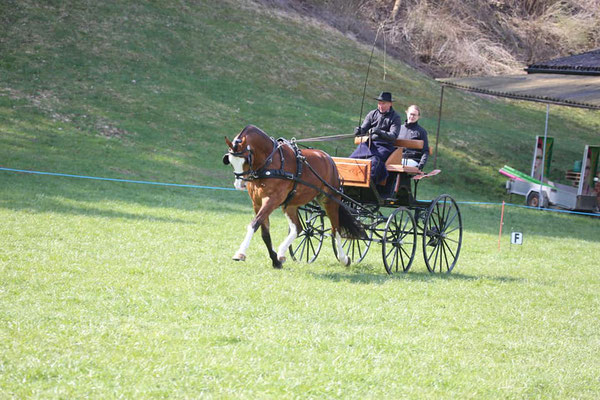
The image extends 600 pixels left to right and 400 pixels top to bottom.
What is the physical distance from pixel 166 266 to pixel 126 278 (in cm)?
107

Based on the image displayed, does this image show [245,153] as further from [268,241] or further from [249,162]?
[268,241]

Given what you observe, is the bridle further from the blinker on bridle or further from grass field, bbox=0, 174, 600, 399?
grass field, bbox=0, 174, 600, 399

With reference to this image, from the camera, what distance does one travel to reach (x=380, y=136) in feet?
33.0

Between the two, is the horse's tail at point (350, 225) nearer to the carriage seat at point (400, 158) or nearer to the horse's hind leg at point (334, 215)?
the horse's hind leg at point (334, 215)

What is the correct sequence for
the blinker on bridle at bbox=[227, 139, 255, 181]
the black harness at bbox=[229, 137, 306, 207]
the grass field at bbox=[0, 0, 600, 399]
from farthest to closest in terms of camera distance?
the black harness at bbox=[229, 137, 306, 207] < the blinker on bridle at bbox=[227, 139, 255, 181] < the grass field at bbox=[0, 0, 600, 399]

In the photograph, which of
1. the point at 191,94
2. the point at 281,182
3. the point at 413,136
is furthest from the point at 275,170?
the point at 191,94

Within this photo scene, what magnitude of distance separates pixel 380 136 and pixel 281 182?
1819 mm

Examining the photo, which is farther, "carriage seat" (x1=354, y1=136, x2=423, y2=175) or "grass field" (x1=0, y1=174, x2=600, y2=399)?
"carriage seat" (x1=354, y1=136, x2=423, y2=175)

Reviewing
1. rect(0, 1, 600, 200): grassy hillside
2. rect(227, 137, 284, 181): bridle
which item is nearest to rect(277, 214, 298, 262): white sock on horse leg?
rect(227, 137, 284, 181): bridle

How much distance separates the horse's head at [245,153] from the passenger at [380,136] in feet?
5.92

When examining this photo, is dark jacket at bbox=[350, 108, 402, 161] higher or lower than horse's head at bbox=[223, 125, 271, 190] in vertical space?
higher

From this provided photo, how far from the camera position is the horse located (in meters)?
8.73

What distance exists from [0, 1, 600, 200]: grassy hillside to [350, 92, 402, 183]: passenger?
9.05 meters

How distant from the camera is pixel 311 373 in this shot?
5418 millimetres
